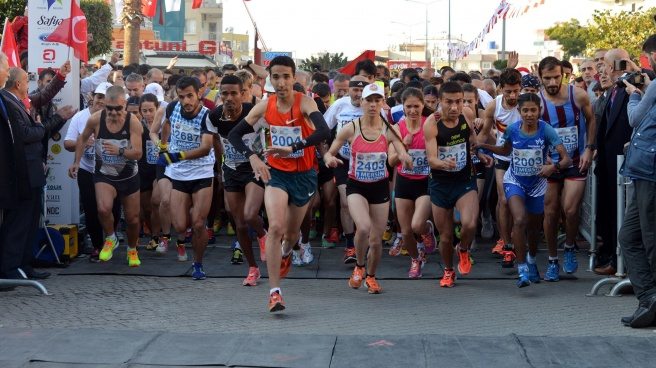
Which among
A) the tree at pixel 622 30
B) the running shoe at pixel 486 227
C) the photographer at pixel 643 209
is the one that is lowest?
the running shoe at pixel 486 227

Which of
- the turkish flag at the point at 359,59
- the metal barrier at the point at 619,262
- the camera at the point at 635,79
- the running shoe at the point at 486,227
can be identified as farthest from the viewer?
the turkish flag at the point at 359,59

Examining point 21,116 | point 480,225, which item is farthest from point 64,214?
point 480,225

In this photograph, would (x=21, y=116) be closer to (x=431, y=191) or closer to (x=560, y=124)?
(x=431, y=191)

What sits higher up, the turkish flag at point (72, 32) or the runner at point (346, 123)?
the turkish flag at point (72, 32)

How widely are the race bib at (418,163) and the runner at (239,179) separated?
1.51 metres

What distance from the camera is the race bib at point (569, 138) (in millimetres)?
11082

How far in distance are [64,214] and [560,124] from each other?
5.62 m

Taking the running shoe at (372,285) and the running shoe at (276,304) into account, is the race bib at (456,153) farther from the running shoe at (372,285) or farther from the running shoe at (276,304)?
the running shoe at (276,304)

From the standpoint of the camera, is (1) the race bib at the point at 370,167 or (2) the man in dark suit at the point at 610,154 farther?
(2) the man in dark suit at the point at 610,154

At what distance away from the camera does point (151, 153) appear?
13656mm

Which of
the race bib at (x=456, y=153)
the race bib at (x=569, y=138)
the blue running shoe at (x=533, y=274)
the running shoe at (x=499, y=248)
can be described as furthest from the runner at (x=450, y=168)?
the running shoe at (x=499, y=248)

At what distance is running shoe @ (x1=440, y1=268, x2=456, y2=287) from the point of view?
10.9 meters

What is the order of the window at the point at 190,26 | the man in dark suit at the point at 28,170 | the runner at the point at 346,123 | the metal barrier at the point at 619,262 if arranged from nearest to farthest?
the metal barrier at the point at 619,262 → the man in dark suit at the point at 28,170 → the runner at the point at 346,123 → the window at the point at 190,26

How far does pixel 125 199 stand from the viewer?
12.1 metres
